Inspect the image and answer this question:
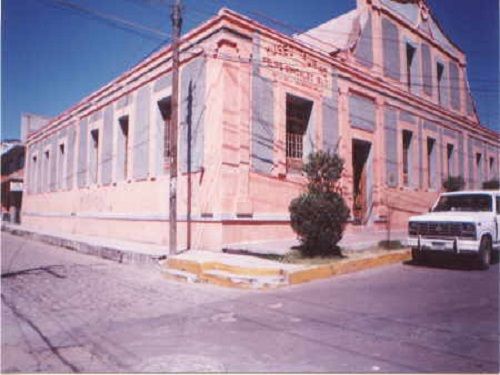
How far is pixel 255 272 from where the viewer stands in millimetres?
9055

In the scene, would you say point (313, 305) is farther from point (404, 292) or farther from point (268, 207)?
point (268, 207)

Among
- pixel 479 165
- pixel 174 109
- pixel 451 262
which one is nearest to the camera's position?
pixel 451 262

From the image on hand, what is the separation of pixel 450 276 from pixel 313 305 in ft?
13.3

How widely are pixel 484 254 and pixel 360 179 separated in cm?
856

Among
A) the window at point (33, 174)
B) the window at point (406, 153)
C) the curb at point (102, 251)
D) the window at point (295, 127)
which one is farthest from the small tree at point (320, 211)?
the window at point (33, 174)

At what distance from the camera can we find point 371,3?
752 inches

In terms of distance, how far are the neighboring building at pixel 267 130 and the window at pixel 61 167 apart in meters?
0.07

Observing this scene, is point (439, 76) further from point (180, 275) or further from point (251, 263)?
point (180, 275)

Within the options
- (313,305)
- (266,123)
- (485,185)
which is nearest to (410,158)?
(485,185)

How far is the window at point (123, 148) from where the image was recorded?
61.7 ft

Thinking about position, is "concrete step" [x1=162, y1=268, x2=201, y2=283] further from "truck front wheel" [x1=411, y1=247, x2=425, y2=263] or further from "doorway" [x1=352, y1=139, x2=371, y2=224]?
"doorway" [x1=352, y1=139, x2=371, y2=224]

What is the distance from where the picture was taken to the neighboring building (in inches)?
525

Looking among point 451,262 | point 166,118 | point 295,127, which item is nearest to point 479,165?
point 295,127

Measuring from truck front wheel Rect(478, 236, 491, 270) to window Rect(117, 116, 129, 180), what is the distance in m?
13.7
